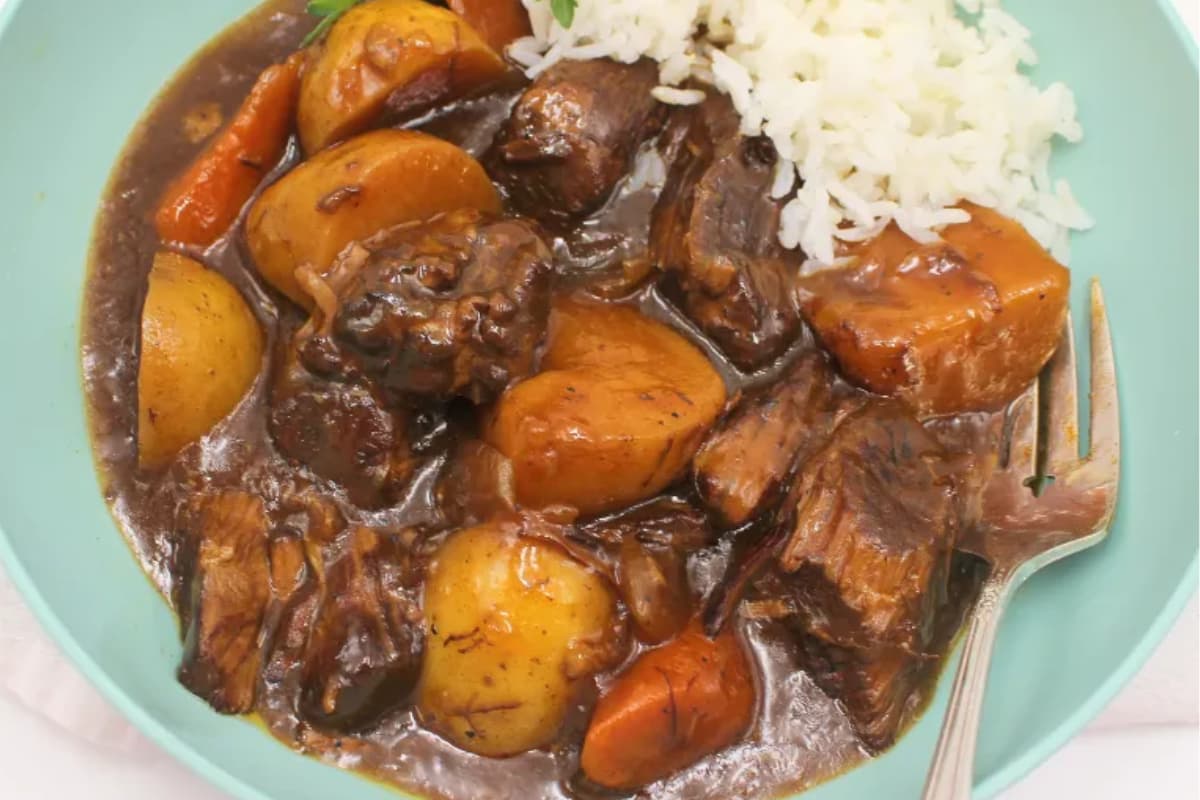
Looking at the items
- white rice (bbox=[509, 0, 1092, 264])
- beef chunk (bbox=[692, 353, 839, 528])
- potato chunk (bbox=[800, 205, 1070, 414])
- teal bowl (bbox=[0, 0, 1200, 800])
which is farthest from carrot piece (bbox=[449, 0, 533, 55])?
beef chunk (bbox=[692, 353, 839, 528])

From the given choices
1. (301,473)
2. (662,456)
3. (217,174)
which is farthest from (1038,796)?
(217,174)

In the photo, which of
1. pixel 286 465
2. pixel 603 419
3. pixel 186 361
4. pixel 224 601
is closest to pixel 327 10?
pixel 186 361

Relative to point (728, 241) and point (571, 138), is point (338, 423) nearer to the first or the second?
point (571, 138)

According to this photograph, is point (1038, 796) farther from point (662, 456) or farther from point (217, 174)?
point (217, 174)

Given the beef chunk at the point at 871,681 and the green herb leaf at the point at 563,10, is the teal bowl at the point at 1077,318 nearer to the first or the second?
the beef chunk at the point at 871,681

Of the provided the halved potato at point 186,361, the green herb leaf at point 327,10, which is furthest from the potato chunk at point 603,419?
the green herb leaf at point 327,10
